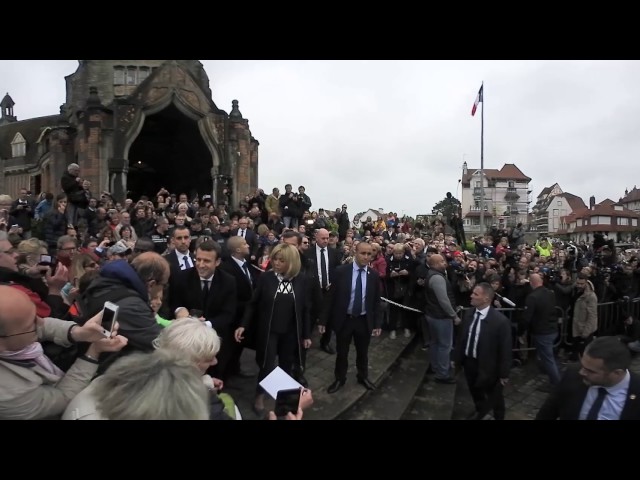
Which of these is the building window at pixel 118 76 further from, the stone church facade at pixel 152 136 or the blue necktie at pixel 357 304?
the blue necktie at pixel 357 304

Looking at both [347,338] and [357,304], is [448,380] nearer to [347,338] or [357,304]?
[347,338]

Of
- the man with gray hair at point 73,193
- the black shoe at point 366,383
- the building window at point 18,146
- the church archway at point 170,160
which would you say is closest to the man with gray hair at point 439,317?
the black shoe at point 366,383

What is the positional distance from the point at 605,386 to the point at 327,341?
13.7ft

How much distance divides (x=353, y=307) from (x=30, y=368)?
397cm

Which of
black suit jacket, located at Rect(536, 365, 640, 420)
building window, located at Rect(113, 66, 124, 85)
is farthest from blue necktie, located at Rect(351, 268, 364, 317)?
building window, located at Rect(113, 66, 124, 85)

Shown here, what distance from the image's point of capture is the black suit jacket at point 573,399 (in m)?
2.77

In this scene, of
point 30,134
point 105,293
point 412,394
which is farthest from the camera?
point 30,134

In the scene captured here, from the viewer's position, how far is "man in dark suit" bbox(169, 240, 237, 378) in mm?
4340

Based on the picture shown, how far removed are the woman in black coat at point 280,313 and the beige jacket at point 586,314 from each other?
629cm

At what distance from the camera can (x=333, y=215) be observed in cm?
1639

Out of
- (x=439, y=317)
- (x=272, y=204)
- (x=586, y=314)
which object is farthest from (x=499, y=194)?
(x=439, y=317)

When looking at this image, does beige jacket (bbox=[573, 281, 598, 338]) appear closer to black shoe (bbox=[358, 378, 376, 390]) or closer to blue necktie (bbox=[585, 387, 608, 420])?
black shoe (bbox=[358, 378, 376, 390])
